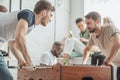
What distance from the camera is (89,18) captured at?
304 centimetres

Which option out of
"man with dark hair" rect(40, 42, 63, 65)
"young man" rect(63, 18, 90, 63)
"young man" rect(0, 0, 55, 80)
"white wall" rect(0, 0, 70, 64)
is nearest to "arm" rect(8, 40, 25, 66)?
"young man" rect(0, 0, 55, 80)

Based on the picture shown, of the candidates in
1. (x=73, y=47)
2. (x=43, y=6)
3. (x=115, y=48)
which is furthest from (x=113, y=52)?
(x=73, y=47)

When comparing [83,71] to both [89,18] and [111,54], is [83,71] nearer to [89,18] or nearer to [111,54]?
[111,54]

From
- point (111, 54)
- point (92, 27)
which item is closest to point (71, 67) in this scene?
point (111, 54)

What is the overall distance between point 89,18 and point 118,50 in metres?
0.49

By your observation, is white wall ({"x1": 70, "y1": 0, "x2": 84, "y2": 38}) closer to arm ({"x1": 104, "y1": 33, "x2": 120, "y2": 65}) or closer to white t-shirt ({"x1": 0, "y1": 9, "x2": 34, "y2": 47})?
arm ({"x1": 104, "y1": 33, "x2": 120, "y2": 65})

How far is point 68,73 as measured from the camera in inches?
90.4

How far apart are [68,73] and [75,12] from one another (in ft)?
10.7

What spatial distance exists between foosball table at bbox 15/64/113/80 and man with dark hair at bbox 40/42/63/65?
4.71 feet

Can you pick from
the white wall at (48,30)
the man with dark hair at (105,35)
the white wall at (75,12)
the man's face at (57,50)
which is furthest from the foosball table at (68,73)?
the white wall at (75,12)

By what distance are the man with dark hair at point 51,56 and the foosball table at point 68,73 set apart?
1.44 m

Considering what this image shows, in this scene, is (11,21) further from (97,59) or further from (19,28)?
(97,59)

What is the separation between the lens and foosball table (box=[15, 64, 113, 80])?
225 cm

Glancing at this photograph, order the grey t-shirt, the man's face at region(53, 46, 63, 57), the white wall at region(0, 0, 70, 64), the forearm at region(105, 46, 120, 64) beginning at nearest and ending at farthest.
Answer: the forearm at region(105, 46, 120, 64) → the grey t-shirt → the man's face at region(53, 46, 63, 57) → the white wall at region(0, 0, 70, 64)
